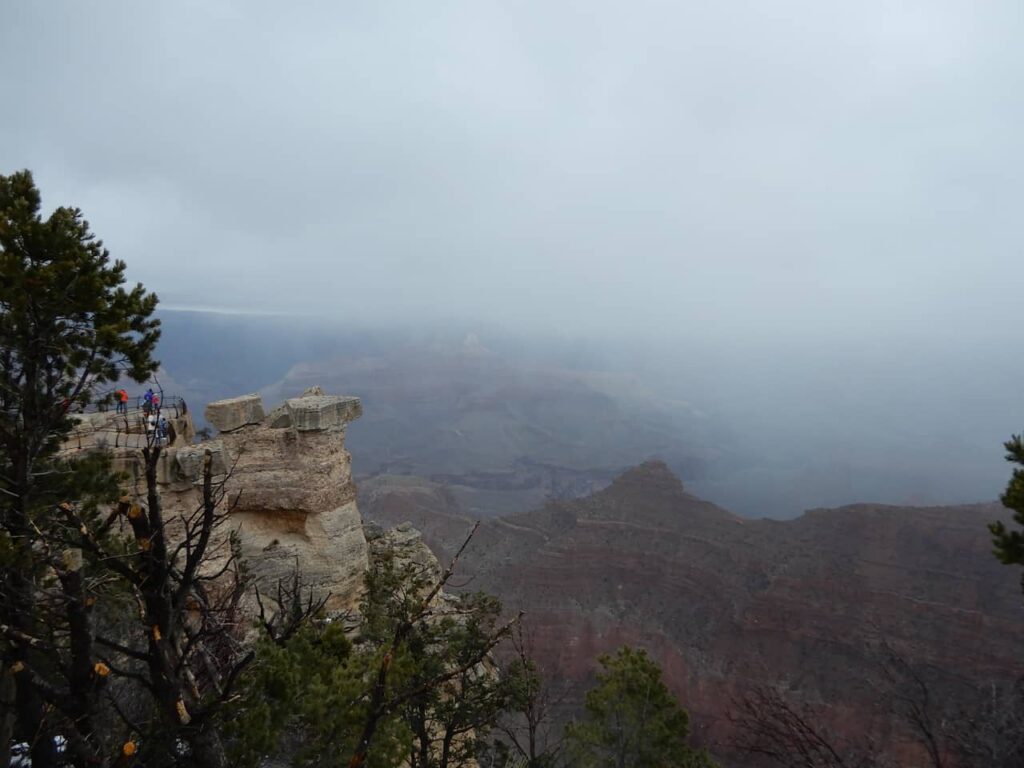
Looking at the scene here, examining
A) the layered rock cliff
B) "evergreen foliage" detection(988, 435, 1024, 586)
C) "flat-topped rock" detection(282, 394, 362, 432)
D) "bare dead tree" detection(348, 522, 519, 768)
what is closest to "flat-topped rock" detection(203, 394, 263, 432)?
"flat-topped rock" detection(282, 394, 362, 432)

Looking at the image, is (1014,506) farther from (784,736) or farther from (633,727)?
(633,727)

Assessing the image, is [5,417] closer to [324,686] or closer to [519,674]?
[324,686]

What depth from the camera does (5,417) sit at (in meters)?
7.46

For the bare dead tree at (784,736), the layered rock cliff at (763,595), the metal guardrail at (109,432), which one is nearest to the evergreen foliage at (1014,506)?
the bare dead tree at (784,736)

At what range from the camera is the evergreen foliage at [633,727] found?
14484 mm

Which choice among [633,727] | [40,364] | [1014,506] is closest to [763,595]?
[633,727]

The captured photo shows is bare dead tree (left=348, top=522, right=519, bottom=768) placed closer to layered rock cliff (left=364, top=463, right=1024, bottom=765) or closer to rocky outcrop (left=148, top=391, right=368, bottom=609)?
rocky outcrop (left=148, top=391, right=368, bottom=609)

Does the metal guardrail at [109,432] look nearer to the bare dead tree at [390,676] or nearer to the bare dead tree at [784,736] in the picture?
the bare dead tree at [390,676]

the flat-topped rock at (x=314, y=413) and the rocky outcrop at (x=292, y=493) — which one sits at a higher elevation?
the flat-topped rock at (x=314, y=413)

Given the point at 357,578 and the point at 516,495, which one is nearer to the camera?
the point at 357,578

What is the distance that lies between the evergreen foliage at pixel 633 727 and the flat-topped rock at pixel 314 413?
37.3ft

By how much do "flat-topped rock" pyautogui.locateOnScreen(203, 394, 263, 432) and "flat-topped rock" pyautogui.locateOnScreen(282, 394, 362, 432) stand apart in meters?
0.74

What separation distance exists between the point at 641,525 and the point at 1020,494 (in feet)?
185

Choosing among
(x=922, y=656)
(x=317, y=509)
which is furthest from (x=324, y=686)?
(x=922, y=656)
